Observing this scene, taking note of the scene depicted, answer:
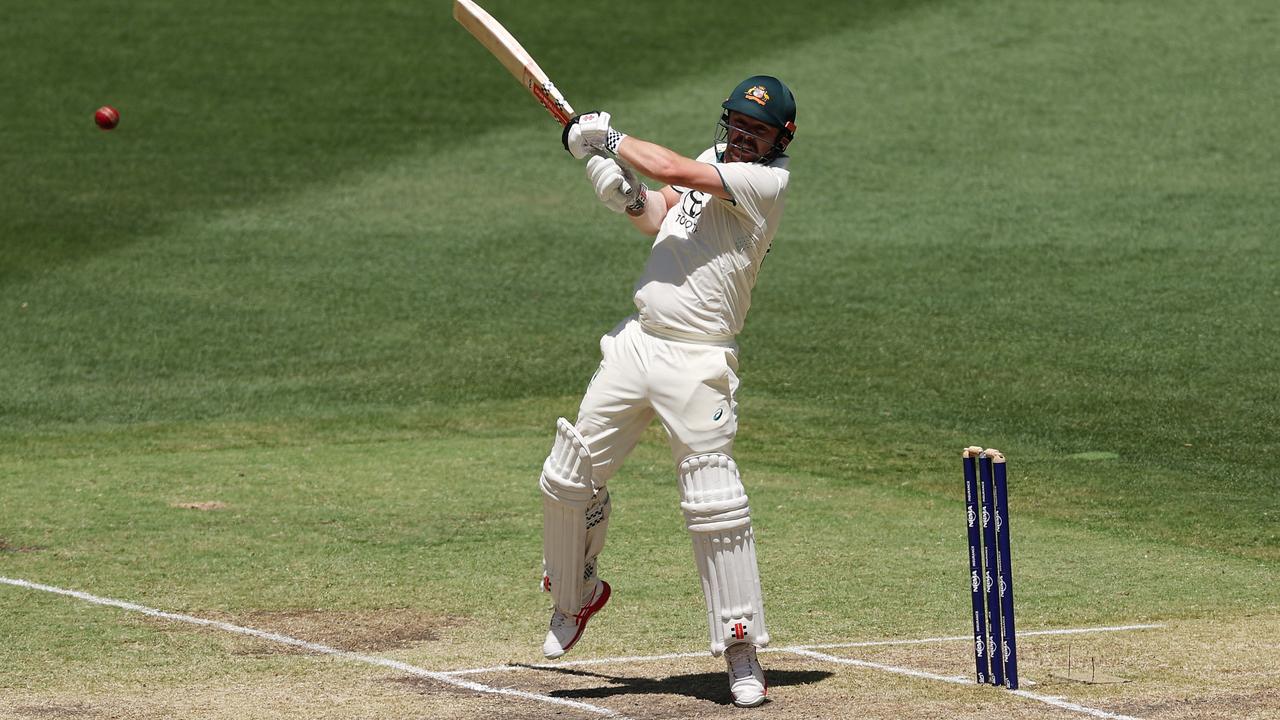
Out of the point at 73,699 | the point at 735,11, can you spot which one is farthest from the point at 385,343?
the point at 735,11

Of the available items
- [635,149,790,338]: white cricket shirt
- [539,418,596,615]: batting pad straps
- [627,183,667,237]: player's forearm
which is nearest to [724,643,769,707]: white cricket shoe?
[539,418,596,615]: batting pad straps

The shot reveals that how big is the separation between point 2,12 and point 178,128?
201 inches

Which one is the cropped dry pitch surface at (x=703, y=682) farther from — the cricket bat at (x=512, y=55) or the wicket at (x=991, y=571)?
the cricket bat at (x=512, y=55)

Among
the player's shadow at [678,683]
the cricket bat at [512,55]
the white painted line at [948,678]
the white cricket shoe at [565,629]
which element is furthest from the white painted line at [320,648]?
the cricket bat at [512,55]

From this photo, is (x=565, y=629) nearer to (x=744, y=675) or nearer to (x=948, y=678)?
(x=744, y=675)

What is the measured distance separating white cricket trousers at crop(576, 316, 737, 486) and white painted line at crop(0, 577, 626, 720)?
0.93 metres

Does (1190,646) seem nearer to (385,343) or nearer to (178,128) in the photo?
(385,343)

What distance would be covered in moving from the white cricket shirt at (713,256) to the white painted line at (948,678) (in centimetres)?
152

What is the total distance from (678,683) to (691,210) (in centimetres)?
194

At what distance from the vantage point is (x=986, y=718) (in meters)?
6.58

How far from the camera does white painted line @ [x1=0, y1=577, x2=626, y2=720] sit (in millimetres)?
6984

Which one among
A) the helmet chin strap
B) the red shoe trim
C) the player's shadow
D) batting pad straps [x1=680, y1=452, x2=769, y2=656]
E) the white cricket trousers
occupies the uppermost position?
the helmet chin strap

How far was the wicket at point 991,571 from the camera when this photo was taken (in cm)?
687

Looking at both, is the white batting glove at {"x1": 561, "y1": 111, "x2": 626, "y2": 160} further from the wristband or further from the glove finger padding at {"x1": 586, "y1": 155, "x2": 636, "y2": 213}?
the wristband
